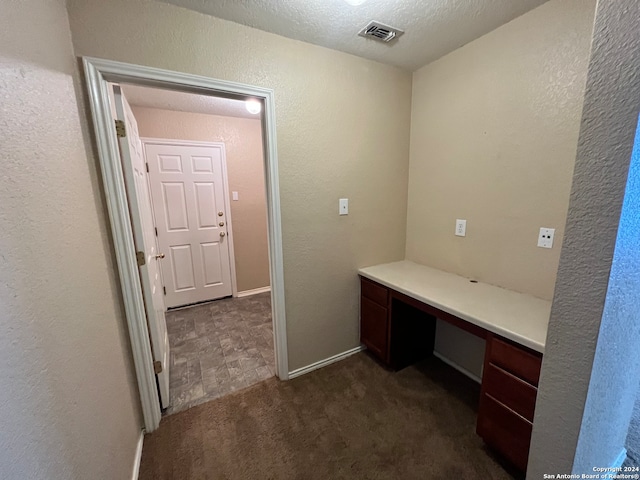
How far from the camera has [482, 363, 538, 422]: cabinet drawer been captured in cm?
121

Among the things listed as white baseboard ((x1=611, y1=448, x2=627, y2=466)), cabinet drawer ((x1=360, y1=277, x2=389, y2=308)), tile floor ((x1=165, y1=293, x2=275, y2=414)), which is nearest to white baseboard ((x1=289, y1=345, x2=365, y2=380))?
tile floor ((x1=165, y1=293, x2=275, y2=414))

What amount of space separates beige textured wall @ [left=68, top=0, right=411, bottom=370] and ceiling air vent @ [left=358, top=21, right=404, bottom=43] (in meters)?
0.27

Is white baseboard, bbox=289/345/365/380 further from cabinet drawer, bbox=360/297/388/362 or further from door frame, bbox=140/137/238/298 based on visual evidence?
door frame, bbox=140/137/238/298

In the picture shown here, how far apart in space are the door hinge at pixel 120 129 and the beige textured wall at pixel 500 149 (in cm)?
207

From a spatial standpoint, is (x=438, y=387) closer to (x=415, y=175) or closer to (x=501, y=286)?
(x=501, y=286)

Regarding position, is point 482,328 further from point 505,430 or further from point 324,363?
point 324,363

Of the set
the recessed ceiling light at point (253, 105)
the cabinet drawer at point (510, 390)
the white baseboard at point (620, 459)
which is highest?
the recessed ceiling light at point (253, 105)

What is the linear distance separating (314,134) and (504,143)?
4.06ft

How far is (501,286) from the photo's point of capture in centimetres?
179

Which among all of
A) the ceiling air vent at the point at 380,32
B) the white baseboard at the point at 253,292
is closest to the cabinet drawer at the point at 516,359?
the ceiling air vent at the point at 380,32

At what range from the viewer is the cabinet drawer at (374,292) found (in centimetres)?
202

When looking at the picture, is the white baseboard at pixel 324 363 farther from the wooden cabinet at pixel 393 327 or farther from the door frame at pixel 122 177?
the door frame at pixel 122 177

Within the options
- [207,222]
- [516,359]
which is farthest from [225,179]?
[516,359]

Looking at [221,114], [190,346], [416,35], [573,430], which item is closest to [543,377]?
[573,430]
